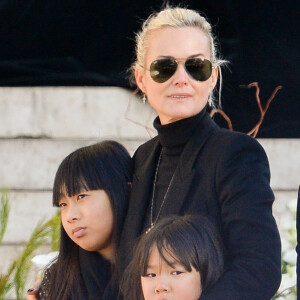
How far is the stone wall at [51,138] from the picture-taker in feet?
19.3

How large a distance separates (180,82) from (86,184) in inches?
16.6

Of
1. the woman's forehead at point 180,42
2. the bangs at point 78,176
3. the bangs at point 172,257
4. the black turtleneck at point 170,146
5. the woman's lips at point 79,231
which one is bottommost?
the woman's lips at point 79,231

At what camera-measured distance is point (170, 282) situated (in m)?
2.87

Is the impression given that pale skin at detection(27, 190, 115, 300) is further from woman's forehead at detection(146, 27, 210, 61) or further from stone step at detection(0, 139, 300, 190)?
stone step at detection(0, 139, 300, 190)

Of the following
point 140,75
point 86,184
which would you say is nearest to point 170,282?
point 86,184

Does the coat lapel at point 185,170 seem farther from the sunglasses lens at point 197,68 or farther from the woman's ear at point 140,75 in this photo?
the woman's ear at point 140,75

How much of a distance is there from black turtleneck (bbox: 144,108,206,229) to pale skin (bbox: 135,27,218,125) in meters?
0.02

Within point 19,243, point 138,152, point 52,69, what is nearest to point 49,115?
point 52,69

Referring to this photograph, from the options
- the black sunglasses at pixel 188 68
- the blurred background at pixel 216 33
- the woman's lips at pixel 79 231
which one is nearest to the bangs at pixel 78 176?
the woman's lips at pixel 79 231

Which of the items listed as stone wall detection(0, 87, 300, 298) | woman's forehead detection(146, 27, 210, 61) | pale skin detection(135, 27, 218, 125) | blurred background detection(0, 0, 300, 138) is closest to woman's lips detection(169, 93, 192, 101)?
pale skin detection(135, 27, 218, 125)

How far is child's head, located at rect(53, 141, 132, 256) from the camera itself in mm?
3217

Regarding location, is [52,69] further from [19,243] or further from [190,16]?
[190,16]

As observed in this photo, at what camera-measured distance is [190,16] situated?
3.11 m

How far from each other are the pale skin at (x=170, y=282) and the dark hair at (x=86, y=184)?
1.05 ft
